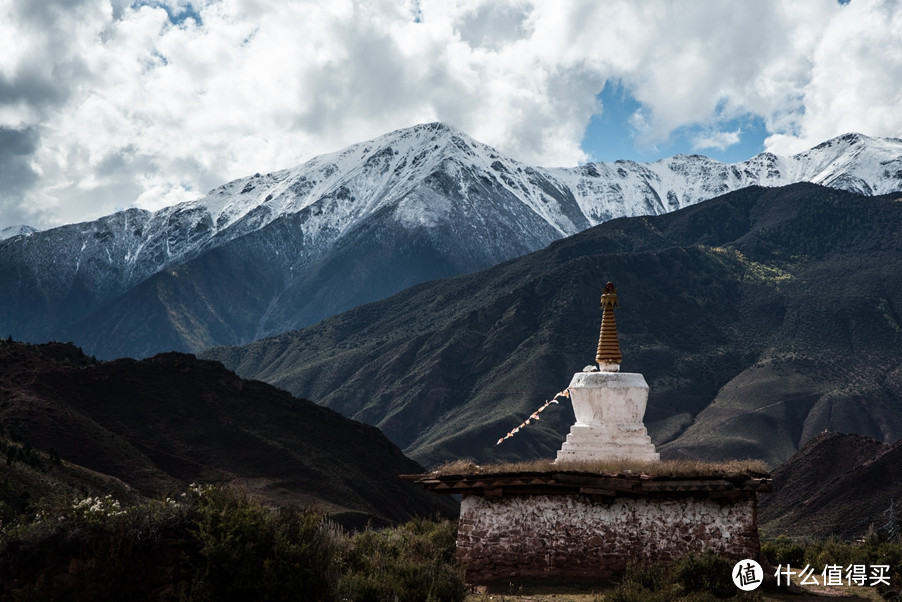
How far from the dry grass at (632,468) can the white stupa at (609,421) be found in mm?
1323

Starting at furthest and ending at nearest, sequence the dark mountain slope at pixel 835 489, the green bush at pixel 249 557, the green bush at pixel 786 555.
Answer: the dark mountain slope at pixel 835 489 → the green bush at pixel 786 555 → the green bush at pixel 249 557

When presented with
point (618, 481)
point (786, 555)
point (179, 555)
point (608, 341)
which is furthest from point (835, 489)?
point (179, 555)

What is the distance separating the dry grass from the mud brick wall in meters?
0.48

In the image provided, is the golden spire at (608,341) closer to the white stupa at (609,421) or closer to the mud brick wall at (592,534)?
the white stupa at (609,421)

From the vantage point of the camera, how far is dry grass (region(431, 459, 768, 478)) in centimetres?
1984

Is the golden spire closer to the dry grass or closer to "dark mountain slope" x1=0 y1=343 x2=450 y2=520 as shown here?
the dry grass

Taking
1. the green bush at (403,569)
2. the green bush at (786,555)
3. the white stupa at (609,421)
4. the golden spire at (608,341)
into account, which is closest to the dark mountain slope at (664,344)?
the green bush at (786,555)

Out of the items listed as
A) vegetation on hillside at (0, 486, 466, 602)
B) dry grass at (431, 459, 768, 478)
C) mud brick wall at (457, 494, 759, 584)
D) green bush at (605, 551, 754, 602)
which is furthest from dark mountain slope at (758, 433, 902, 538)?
vegetation on hillside at (0, 486, 466, 602)

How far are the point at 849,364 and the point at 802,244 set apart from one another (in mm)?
49030

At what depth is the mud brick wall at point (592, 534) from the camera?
1980 cm

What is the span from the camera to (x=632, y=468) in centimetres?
2031

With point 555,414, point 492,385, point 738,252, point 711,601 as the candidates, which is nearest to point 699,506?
point 711,601

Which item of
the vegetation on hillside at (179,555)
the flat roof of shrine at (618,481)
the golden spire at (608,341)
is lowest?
the vegetation on hillside at (179,555)

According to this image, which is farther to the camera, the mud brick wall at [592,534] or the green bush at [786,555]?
the green bush at [786,555]
